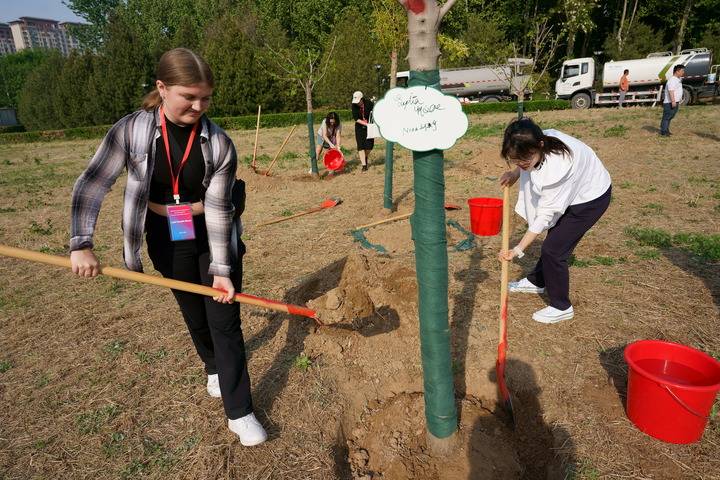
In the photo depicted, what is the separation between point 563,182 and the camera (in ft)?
9.47

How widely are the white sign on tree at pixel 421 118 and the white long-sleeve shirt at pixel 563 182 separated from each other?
1254 millimetres

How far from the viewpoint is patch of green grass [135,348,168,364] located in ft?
10.4

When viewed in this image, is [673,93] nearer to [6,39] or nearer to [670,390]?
[670,390]

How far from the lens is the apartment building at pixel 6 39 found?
157 metres

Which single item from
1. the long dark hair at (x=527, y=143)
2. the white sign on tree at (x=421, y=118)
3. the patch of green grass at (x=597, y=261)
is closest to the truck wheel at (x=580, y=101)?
the patch of green grass at (x=597, y=261)

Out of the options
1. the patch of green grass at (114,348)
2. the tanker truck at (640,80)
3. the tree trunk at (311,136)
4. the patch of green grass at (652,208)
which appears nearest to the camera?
the patch of green grass at (114,348)

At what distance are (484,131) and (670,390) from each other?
13610 millimetres

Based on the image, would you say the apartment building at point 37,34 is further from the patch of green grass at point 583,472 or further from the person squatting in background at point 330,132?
the patch of green grass at point 583,472

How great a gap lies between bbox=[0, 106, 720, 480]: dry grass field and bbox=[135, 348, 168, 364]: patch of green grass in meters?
0.02

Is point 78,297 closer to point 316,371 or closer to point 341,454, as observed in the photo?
point 316,371

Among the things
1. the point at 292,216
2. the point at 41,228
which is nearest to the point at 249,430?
the point at 292,216

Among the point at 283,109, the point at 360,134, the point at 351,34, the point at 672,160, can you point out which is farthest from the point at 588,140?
the point at 283,109

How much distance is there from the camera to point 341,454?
2.44m

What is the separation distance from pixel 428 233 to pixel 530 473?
1.44m
